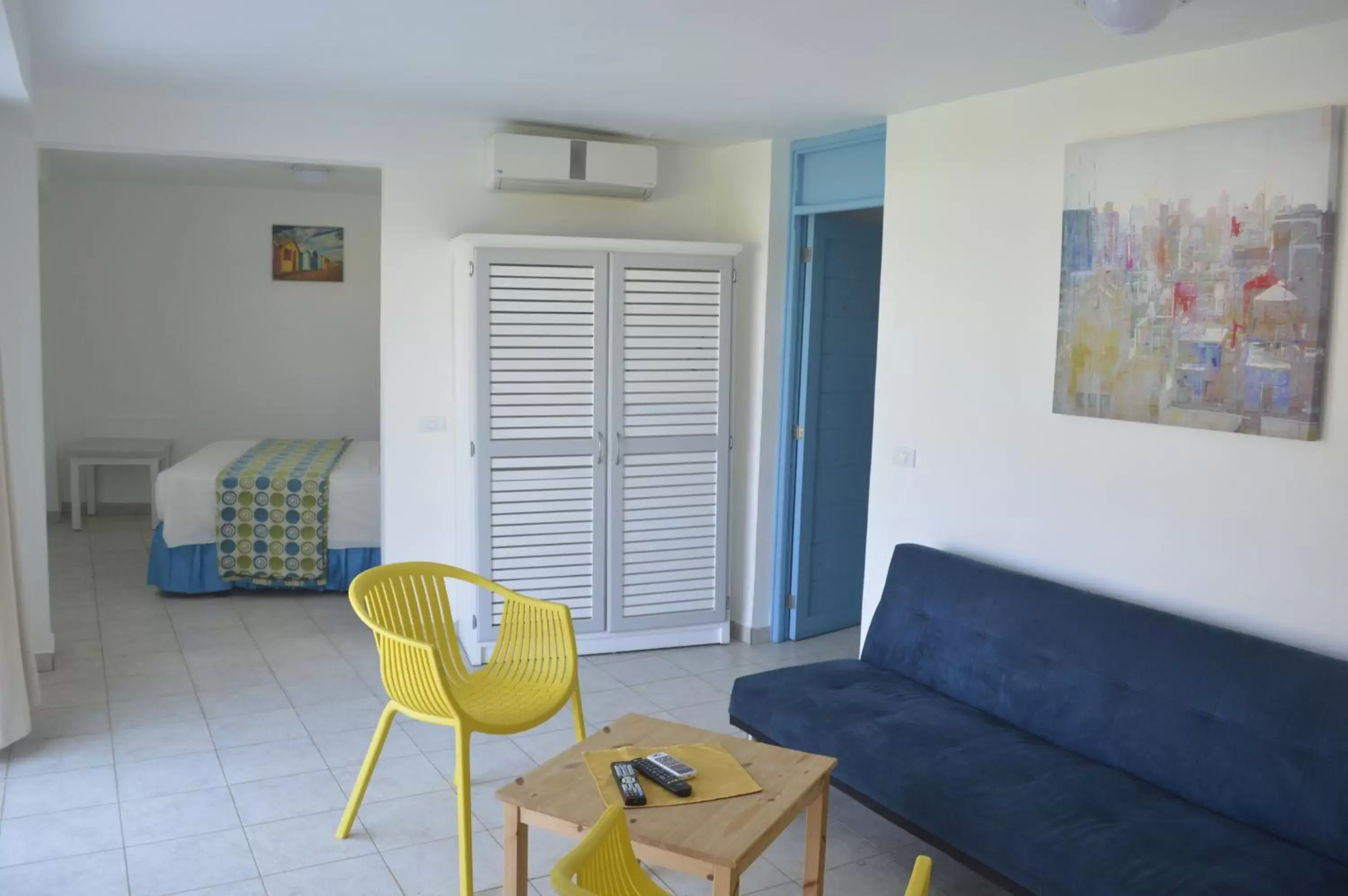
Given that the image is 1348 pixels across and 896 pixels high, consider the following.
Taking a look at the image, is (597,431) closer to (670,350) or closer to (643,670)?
(670,350)

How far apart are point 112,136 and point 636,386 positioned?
238 cm

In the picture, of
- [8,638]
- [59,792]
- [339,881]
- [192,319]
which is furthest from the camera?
[192,319]

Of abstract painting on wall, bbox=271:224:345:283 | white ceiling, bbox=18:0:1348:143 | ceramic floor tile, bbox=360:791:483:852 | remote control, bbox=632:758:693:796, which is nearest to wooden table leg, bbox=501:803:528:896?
remote control, bbox=632:758:693:796

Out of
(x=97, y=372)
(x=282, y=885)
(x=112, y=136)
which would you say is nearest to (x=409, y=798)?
(x=282, y=885)

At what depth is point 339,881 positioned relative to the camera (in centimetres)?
289

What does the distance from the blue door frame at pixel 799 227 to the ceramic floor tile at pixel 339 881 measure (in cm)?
264

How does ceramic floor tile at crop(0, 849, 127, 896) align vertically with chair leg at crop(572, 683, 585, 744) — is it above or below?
below

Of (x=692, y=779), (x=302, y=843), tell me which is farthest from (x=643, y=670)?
(x=692, y=779)

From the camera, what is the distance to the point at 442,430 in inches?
193

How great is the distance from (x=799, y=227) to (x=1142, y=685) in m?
2.73

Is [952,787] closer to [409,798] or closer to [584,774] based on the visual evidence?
[584,774]

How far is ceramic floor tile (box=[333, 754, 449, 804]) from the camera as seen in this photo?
11.3 feet

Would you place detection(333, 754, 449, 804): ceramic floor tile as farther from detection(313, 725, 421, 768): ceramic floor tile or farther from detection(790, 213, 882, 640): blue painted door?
detection(790, 213, 882, 640): blue painted door

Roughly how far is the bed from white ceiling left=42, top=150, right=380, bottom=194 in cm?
180
